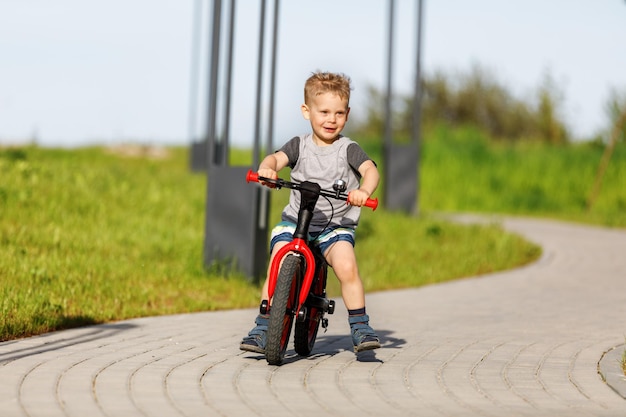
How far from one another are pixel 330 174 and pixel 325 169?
42mm

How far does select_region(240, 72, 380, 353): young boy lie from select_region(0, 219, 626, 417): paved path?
11.4 inches

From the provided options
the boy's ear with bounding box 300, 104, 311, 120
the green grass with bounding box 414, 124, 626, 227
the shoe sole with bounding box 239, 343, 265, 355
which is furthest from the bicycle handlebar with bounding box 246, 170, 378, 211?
the green grass with bounding box 414, 124, 626, 227

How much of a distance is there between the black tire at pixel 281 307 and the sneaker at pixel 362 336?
456 mm

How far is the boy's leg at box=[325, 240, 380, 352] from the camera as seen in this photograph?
7.02 m

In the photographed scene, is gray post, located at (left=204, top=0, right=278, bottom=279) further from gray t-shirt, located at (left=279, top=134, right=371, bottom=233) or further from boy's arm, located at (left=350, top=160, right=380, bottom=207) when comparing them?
boy's arm, located at (left=350, top=160, right=380, bottom=207)

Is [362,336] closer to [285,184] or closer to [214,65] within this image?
A: [285,184]

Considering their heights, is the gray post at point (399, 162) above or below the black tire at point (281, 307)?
above

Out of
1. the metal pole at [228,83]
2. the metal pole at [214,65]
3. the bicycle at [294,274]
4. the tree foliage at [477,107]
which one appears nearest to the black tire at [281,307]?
the bicycle at [294,274]

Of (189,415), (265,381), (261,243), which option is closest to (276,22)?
(261,243)

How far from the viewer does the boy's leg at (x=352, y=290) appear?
277 inches

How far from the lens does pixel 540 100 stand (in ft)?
115

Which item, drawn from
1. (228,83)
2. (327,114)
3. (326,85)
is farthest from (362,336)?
(228,83)

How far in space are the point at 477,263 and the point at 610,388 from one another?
25.7ft

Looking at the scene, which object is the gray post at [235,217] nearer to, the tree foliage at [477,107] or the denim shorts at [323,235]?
the denim shorts at [323,235]
